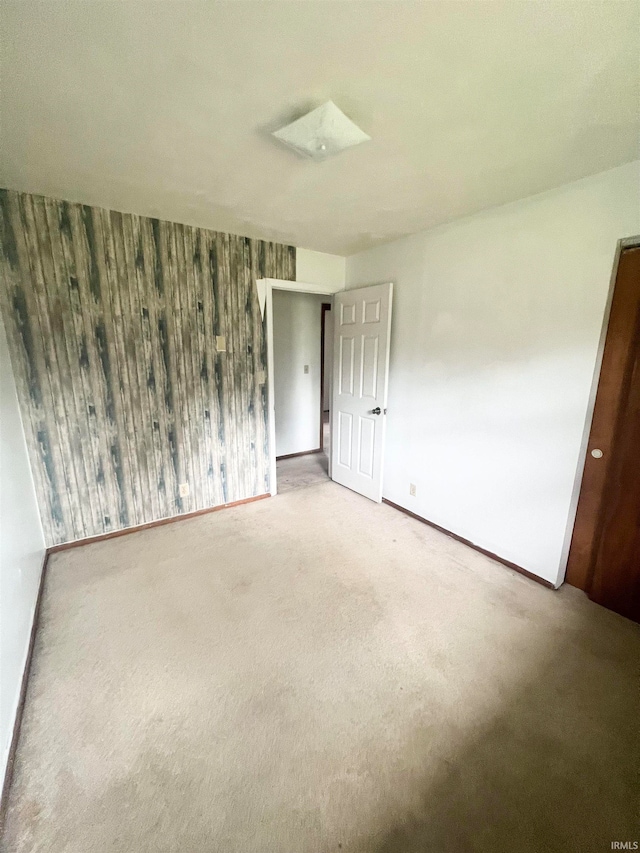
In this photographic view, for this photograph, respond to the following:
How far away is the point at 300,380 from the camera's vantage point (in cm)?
472

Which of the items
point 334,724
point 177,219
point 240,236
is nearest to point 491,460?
point 334,724

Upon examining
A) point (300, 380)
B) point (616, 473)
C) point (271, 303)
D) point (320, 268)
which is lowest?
point (616, 473)

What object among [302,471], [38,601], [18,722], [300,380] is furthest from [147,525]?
[300,380]

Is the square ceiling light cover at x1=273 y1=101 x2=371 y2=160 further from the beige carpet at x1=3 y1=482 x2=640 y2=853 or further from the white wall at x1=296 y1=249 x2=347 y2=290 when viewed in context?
the beige carpet at x1=3 y1=482 x2=640 y2=853

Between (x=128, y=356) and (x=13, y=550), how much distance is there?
1450 millimetres

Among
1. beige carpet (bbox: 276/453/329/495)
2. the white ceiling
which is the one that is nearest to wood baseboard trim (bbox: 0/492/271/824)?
beige carpet (bbox: 276/453/329/495)

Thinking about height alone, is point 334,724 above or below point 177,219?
below

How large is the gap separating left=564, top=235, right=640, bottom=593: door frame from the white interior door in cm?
151

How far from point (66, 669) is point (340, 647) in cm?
131

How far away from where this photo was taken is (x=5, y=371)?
202 cm

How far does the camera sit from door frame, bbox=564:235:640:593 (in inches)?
74.2

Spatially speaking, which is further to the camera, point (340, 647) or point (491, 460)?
point (491, 460)

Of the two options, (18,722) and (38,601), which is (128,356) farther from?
(18,722)

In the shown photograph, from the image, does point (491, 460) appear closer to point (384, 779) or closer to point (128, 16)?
point (384, 779)
